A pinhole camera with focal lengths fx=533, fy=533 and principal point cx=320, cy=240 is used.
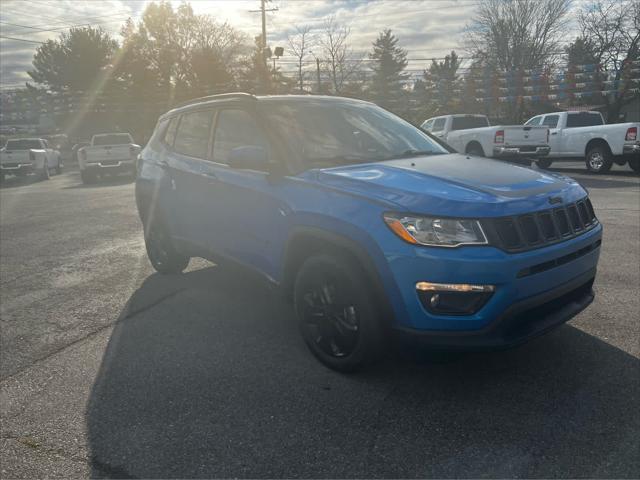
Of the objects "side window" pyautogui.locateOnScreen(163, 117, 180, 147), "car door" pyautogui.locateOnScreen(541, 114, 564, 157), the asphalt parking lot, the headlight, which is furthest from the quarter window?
"car door" pyautogui.locateOnScreen(541, 114, 564, 157)

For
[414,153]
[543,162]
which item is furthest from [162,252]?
[543,162]

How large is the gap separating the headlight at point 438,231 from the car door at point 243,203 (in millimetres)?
986

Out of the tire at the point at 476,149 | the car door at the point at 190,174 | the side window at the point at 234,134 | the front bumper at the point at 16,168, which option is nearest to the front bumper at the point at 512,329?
the side window at the point at 234,134

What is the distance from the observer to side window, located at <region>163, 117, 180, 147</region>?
5402 millimetres

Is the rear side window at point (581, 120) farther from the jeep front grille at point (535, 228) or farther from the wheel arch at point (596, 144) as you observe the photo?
the jeep front grille at point (535, 228)

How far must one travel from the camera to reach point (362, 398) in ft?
10.3

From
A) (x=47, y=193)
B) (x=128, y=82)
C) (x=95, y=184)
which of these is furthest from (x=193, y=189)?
(x=128, y=82)

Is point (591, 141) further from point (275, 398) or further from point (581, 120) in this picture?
point (275, 398)

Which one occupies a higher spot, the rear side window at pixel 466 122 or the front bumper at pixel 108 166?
the rear side window at pixel 466 122

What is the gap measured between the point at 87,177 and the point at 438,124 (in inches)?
511

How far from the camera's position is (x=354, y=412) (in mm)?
3000

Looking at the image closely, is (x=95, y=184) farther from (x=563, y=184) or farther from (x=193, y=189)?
(x=563, y=184)

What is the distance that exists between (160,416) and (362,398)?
117cm

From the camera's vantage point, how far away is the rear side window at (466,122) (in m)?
19.1
